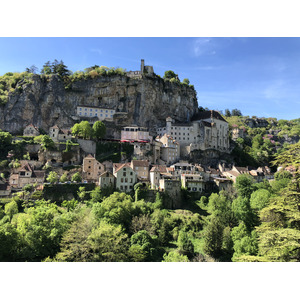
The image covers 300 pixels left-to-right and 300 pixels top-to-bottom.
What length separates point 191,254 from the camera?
84.9 ft

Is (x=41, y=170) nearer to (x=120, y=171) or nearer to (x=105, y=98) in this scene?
(x=120, y=171)

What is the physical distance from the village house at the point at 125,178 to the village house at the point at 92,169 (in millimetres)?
4012

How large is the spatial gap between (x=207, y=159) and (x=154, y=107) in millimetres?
16759

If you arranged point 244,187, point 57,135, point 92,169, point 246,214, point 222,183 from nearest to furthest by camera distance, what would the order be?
point 246,214 < point 244,187 < point 92,169 < point 222,183 < point 57,135

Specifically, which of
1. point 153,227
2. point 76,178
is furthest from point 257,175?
point 76,178

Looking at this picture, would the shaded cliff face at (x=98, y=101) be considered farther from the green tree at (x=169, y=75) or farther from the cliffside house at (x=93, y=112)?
the green tree at (x=169, y=75)

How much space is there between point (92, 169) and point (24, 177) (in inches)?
358

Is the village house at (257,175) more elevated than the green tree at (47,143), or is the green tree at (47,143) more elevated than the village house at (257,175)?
the green tree at (47,143)

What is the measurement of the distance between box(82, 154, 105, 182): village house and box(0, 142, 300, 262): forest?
188 inches

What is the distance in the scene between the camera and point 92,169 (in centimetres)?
3972

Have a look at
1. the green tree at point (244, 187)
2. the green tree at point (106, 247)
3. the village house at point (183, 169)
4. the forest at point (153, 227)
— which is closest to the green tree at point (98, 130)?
the village house at point (183, 169)

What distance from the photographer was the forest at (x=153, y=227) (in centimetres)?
1128

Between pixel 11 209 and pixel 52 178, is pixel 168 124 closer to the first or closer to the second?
pixel 52 178

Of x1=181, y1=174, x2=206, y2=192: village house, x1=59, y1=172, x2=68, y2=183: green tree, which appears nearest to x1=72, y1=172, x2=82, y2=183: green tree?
x1=59, y1=172, x2=68, y2=183: green tree
